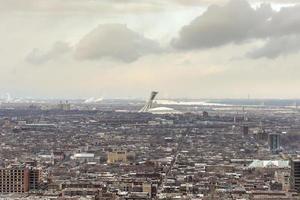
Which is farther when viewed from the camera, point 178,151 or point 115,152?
point 178,151

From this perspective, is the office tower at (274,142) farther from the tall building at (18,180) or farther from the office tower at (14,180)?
the office tower at (14,180)

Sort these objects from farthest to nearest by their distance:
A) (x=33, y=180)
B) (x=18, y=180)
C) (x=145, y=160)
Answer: (x=145, y=160) → (x=33, y=180) → (x=18, y=180)

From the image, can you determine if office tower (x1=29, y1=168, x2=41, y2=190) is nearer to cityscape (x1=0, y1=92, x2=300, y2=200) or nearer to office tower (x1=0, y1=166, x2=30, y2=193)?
cityscape (x1=0, y1=92, x2=300, y2=200)

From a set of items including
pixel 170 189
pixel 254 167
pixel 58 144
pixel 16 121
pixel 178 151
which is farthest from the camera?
pixel 16 121

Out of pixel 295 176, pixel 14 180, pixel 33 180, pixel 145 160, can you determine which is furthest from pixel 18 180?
pixel 145 160

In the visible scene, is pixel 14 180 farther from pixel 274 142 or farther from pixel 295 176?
pixel 274 142

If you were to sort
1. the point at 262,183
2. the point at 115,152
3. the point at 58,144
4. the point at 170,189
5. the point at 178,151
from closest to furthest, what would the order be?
1. the point at 170,189
2. the point at 262,183
3. the point at 115,152
4. the point at 178,151
5. the point at 58,144

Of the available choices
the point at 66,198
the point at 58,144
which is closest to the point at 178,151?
the point at 58,144

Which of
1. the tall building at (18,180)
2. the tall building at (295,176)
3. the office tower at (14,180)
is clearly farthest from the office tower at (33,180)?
the tall building at (295,176)

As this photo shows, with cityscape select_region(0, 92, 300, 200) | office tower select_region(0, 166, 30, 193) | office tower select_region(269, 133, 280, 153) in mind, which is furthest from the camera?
office tower select_region(269, 133, 280, 153)

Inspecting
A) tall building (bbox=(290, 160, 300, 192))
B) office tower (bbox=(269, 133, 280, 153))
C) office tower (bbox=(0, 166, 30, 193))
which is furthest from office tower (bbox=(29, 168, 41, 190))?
office tower (bbox=(269, 133, 280, 153))

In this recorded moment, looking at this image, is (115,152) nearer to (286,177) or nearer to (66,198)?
(286,177)
